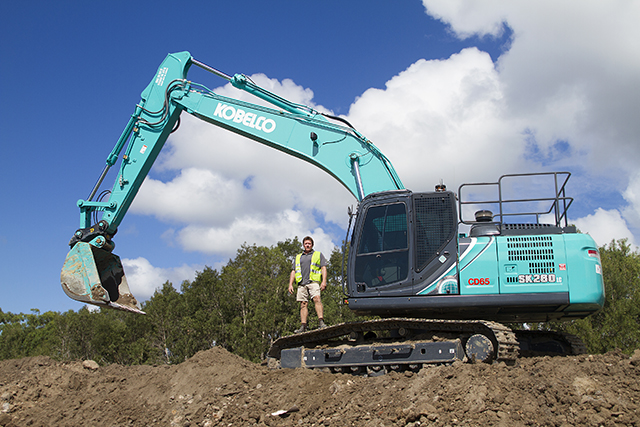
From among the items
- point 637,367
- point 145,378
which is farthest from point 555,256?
point 145,378

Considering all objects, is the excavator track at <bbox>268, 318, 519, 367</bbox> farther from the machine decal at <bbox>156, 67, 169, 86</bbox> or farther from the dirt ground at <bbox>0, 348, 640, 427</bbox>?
the machine decal at <bbox>156, 67, 169, 86</bbox>

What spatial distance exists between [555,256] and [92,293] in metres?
7.03

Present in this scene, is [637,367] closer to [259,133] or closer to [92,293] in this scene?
[259,133]

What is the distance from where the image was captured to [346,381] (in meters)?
6.73

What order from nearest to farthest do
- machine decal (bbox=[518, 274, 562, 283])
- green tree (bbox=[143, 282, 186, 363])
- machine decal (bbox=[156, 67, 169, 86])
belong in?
machine decal (bbox=[518, 274, 562, 283]) → machine decal (bbox=[156, 67, 169, 86]) → green tree (bbox=[143, 282, 186, 363])

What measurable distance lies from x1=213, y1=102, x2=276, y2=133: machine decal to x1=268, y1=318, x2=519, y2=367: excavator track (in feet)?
12.5

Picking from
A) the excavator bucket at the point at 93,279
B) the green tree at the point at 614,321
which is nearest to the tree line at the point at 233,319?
the green tree at the point at 614,321

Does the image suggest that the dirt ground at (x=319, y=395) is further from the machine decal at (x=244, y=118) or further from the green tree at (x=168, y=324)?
the green tree at (x=168, y=324)

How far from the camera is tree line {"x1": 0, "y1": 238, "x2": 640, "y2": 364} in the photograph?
23312mm

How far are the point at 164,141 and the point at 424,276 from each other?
18.8ft

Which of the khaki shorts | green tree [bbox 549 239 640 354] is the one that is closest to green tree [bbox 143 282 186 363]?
green tree [bbox 549 239 640 354]

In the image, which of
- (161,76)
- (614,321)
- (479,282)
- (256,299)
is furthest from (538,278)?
(256,299)

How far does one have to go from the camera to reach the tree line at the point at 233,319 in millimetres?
23312

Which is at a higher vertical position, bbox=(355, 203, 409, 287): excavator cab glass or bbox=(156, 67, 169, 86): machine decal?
bbox=(156, 67, 169, 86): machine decal
